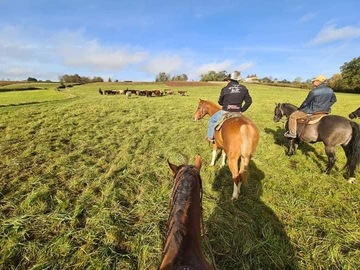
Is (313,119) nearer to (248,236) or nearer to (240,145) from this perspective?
(240,145)

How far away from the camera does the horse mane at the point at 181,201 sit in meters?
1.79

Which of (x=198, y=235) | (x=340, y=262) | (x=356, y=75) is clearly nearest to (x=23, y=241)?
→ (x=198, y=235)

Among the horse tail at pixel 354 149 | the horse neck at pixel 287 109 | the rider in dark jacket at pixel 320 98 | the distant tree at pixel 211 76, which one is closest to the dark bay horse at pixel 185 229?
the horse tail at pixel 354 149

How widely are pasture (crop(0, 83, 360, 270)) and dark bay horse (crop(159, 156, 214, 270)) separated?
1.01 feet

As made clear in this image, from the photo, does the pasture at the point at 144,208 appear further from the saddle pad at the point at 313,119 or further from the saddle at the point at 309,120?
the saddle pad at the point at 313,119

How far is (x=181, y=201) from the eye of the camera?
1.98 m

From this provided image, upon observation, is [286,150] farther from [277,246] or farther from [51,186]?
[51,186]

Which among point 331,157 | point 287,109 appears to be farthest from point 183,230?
point 287,109

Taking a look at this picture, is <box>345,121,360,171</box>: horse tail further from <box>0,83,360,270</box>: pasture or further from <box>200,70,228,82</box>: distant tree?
<box>200,70,228,82</box>: distant tree

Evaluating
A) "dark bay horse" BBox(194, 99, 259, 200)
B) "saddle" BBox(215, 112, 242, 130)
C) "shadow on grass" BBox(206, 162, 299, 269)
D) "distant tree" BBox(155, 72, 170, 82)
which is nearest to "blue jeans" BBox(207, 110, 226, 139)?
"saddle" BBox(215, 112, 242, 130)

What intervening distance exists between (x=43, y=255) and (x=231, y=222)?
3.25 meters

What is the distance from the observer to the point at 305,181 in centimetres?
661

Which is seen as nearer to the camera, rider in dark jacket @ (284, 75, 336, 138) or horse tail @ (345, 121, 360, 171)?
horse tail @ (345, 121, 360, 171)

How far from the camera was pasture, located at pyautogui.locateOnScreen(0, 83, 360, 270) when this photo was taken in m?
3.68
